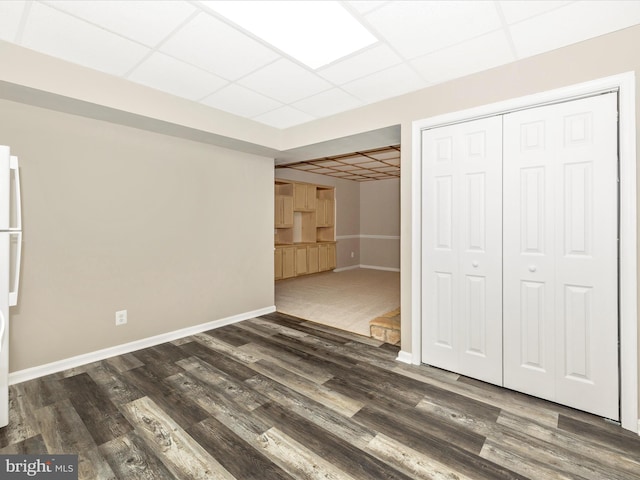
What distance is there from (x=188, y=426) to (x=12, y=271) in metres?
1.96

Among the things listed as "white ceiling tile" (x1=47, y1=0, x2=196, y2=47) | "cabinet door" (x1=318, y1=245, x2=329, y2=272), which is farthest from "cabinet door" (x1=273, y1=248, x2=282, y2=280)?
"white ceiling tile" (x1=47, y1=0, x2=196, y2=47)

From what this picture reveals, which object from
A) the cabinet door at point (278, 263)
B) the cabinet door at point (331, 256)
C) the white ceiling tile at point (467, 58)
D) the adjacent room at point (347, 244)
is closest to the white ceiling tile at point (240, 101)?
the white ceiling tile at point (467, 58)

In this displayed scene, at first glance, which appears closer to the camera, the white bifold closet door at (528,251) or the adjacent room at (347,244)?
the white bifold closet door at (528,251)

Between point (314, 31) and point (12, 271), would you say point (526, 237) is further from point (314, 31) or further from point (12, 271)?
point (12, 271)

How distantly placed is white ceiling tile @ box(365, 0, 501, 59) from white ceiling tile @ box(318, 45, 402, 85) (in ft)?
0.36

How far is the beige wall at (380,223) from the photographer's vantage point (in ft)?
28.8

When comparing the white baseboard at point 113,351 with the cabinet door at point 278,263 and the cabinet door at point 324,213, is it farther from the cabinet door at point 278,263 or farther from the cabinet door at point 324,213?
the cabinet door at point 324,213

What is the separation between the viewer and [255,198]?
446cm

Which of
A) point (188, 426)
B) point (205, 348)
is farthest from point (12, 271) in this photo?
point (188, 426)

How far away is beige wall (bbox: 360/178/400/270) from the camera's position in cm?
879

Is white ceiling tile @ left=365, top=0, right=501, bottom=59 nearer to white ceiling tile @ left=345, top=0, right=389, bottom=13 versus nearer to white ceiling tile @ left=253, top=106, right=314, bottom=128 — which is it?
white ceiling tile @ left=345, top=0, right=389, bottom=13

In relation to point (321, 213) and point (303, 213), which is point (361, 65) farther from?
point (321, 213)

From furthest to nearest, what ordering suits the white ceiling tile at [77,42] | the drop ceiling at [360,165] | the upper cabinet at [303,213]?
the upper cabinet at [303,213]
the drop ceiling at [360,165]
the white ceiling tile at [77,42]

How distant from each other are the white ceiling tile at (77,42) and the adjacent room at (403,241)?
0.07 feet
